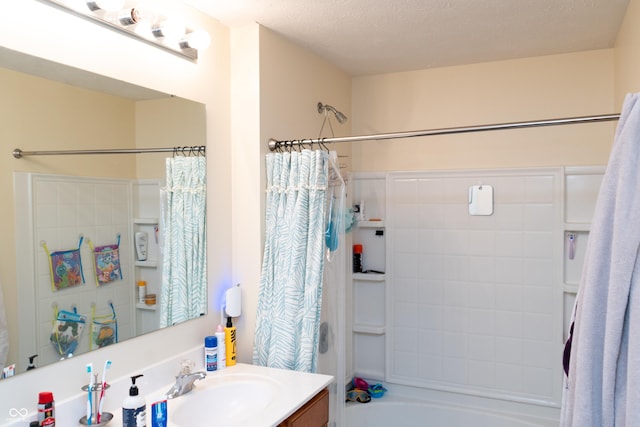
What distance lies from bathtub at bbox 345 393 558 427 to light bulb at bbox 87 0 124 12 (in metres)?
2.41

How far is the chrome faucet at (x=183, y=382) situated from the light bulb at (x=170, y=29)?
1353mm

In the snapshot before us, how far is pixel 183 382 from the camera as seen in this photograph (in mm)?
1840

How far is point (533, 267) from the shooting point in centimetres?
277

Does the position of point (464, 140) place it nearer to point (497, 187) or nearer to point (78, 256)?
point (497, 187)

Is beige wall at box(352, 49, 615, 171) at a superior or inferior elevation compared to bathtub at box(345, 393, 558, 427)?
superior

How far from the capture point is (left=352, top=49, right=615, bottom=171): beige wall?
8.87ft

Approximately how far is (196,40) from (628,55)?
1.91 metres

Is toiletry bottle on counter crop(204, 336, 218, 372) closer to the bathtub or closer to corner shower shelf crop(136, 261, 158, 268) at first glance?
corner shower shelf crop(136, 261, 158, 268)

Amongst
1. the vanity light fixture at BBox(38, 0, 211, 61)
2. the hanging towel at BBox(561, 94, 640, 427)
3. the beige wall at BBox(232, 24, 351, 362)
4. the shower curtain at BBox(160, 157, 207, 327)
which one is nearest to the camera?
the hanging towel at BBox(561, 94, 640, 427)

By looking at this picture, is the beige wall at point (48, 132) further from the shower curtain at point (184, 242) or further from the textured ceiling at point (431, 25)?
the textured ceiling at point (431, 25)

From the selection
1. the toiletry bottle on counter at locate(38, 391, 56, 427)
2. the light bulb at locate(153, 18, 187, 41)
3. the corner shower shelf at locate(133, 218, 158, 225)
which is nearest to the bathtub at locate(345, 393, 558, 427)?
the corner shower shelf at locate(133, 218, 158, 225)

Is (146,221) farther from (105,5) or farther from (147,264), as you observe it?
(105,5)

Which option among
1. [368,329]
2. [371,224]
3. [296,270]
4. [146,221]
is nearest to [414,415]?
[368,329]

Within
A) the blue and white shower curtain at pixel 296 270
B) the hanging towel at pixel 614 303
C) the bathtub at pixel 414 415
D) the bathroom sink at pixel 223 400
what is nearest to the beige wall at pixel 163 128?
the blue and white shower curtain at pixel 296 270
